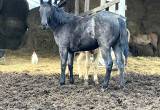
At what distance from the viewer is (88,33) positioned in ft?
37.7

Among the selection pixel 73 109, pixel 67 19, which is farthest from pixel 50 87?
pixel 73 109

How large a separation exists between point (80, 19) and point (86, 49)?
2.32 ft

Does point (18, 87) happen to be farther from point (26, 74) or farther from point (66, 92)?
point (26, 74)

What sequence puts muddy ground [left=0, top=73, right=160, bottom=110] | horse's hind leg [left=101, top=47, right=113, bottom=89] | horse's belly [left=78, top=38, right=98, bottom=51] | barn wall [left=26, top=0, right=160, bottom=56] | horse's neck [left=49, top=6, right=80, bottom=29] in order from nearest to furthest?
muddy ground [left=0, top=73, right=160, bottom=110] → horse's hind leg [left=101, top=47, right=113, bottom=89] → horse's belly [left=78, top=38, right=98, bottom=51] → horse's neck [left=49, top=6, right=80, bottom=29] → barn wall [left=26, top=0, right=160, bottom=56]

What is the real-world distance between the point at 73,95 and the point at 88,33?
72.1 inches

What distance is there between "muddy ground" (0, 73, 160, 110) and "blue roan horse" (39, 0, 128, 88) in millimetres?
478

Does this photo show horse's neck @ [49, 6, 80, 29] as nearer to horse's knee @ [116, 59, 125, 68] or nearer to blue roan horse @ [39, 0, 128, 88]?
blue roan horse @ [39, 0, 128, 88]

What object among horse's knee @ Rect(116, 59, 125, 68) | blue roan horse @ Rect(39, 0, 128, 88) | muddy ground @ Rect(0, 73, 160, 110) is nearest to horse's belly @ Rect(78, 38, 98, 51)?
blue roan horse @ Rect(39, 0, 128, 88)

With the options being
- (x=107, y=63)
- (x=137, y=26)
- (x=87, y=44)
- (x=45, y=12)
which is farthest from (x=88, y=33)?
(x=137, y=26)

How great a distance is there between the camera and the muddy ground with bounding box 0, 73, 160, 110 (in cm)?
905

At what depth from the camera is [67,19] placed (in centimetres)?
1198

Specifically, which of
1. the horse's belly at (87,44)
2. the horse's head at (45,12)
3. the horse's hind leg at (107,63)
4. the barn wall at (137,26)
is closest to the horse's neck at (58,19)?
the horse's head at (45,12)

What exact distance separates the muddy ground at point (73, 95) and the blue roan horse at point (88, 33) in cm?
48

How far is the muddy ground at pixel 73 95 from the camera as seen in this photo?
9055mm
